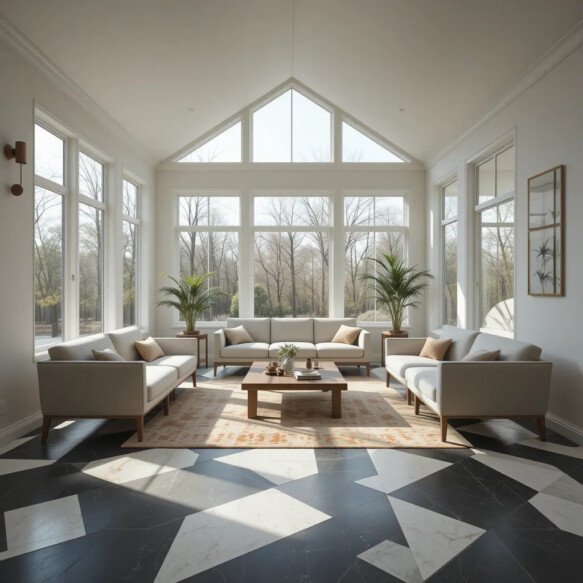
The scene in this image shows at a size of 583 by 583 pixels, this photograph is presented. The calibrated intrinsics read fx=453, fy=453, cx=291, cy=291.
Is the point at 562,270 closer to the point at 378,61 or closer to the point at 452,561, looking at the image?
the point at 452,561

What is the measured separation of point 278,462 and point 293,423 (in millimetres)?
969

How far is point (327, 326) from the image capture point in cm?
721

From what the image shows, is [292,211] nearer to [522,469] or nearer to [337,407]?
[337,407]

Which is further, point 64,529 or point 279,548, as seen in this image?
point 64,529

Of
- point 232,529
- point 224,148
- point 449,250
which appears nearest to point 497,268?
point 449,250

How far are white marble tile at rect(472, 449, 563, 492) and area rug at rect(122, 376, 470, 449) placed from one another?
0.30 metres

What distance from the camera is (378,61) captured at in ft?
18.2

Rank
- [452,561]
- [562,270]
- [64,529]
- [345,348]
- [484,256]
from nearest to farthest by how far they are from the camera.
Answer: [452,561], [64,529], [562,270], [484,256], [345,348]

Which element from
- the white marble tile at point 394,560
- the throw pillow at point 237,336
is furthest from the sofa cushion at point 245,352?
the white marble tile at point 394,560

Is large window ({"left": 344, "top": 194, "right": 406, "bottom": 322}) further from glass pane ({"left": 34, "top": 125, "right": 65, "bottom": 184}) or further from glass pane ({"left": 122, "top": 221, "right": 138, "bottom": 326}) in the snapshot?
glass pane ({"left": 34, "top": 125, "right": 65, "bottom": 184})

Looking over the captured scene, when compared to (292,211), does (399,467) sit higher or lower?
lower

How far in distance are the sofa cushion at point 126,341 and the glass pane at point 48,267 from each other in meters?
0.57

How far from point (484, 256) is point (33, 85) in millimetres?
5290

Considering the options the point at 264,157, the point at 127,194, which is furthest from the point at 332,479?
the point at 264,157
